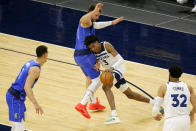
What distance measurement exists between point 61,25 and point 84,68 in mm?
6323

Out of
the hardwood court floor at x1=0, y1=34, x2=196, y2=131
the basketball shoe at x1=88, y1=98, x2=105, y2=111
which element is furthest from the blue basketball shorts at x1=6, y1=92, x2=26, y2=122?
the basketball shoe at x1=88, y1=98, x2=105, y2=111

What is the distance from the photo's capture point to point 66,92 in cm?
1116

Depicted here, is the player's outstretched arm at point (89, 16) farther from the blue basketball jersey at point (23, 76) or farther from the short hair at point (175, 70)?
the short hair at point (175, 70)

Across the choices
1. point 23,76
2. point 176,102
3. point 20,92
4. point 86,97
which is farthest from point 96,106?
point 176,102

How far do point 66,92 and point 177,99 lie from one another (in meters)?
4.11

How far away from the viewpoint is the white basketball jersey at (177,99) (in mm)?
7480

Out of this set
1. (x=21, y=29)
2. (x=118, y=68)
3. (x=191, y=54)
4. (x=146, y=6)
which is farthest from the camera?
(x=146, y=6)

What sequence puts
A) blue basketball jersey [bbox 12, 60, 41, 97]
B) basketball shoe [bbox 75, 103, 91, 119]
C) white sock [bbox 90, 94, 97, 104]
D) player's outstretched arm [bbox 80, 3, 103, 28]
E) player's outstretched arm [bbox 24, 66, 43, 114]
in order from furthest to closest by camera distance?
white sock [bbox 90, 94, 97, 104], player's outstretched arm [bbox 80, 3, 103, 28], basketball shoe [bbox 75, 103, 91, 119], blue basketball jersey [bbox 12, 60, 41, 97], player's outstretched arm [bbox 24, 66, 43, 114]

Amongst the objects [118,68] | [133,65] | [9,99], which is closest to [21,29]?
[133,65]

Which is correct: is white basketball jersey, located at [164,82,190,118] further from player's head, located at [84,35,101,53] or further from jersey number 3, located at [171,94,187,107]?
player's head, located at [84,35,101,53]

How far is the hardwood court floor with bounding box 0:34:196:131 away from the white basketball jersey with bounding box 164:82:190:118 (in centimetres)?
219

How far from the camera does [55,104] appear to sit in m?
10.5

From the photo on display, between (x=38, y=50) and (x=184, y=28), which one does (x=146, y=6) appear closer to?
(x=184, y=28)

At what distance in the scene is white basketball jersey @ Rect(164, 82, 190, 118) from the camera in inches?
295
